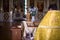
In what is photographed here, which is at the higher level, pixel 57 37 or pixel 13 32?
pixel 57 37

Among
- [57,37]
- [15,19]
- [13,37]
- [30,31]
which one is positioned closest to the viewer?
[57,37]

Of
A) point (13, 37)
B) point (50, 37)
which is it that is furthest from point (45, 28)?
point (13, 37)

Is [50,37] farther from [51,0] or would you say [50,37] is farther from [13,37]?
[51,0]

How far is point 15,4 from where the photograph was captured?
1453 centimetres

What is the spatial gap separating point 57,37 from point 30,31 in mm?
6368

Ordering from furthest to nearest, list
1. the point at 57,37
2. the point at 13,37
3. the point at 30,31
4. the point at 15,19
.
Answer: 1. the point at 15,19
2. the point at 13,37
3. the point at 30,31
4. the point at 57,37

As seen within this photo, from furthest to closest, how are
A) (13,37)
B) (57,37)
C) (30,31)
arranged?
(13,37), (30,31), (57,37)

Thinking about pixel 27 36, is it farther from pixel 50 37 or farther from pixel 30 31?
pixel 50 37

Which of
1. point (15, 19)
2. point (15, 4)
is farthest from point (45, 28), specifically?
point (15, 4)

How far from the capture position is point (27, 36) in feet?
23.3

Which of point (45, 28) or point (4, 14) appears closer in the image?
point (45, 28)

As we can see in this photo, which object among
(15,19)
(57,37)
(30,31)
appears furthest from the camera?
(15,19)

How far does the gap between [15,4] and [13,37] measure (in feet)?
23.8

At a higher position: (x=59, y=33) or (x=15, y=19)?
(x=59, y=33)
